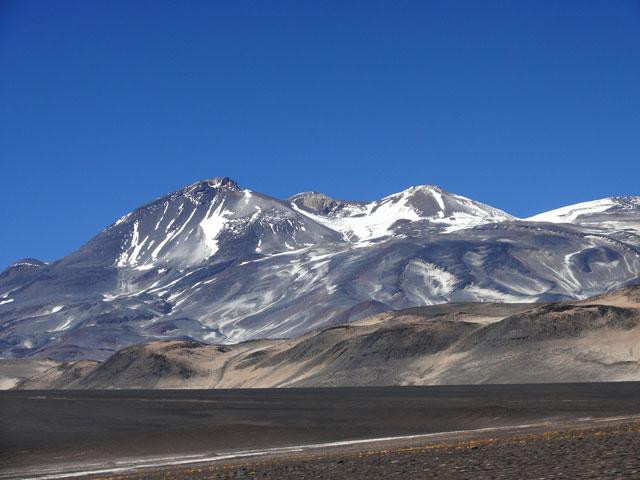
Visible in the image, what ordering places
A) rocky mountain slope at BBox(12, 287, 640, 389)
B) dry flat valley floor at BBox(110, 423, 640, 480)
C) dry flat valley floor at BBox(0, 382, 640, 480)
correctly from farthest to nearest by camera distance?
rocky mountain slope at BBox(12, 287, 640, 389) < dry flat valley floor at BBox(0, 382, 640, 480) < dry flat valley floor at BBox(110, 423, 640, 480)

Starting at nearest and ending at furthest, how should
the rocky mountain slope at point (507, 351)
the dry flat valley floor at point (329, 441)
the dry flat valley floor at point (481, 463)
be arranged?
the dry flat valley floor at point (481, 463) → the dry flat valley floor at point (329, 441) → the rocky mountain slope at point (507, 351)

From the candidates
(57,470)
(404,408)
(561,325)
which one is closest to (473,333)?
(561,325)

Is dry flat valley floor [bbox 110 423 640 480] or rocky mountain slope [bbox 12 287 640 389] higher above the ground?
rocky mountain slope [bbox 12 287 640 389]

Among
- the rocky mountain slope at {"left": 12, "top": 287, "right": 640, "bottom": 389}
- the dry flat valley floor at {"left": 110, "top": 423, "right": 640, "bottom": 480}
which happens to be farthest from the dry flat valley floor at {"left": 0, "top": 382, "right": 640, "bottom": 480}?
the rocky mountain slope at {"left": 12, "top": 287, "right": 640, "bottom": 389}

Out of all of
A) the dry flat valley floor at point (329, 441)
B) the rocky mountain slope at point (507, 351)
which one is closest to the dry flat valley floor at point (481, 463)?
the dry flat valley floor at point (329, 441)

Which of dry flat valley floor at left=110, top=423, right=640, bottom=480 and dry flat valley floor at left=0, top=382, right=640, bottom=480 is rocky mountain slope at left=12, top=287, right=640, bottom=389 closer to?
dry flat valley floor at left=0, top=382, right=640, bottom=480

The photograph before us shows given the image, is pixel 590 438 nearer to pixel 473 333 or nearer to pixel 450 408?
pixel 450 408

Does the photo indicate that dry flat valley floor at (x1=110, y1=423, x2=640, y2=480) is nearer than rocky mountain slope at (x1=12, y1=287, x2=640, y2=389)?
Yes

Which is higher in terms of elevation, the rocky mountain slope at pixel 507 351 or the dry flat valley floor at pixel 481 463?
the rocky mountain slope at pixel 507 351

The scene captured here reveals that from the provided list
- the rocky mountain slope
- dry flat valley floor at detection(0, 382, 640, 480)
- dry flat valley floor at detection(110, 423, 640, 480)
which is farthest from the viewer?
the rocky mountain slope

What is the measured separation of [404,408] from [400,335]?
110 meters

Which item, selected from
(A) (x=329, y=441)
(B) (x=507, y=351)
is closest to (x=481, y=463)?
(A) (x=329, y=441)

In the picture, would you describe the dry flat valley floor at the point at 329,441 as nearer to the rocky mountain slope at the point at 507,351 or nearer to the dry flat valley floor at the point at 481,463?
the dry flat valley floor at the point at 481,463

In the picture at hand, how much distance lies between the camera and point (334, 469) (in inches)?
1380
